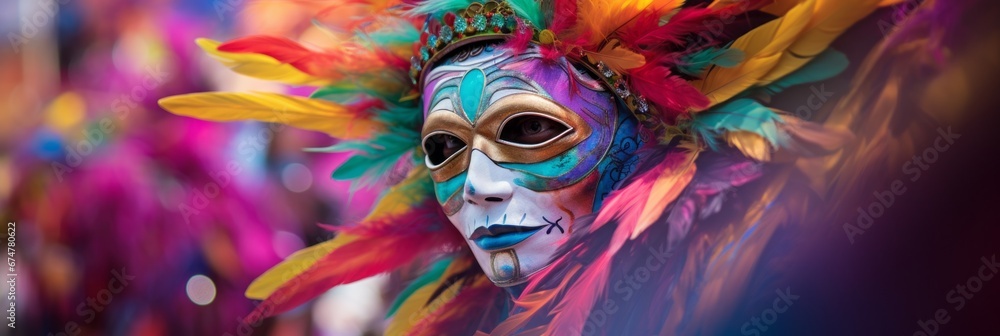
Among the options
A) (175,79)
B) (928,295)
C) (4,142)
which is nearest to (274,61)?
(175,79)

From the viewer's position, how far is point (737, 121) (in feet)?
6.34

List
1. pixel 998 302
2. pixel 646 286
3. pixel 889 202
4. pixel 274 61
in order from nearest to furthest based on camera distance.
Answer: pixel 998 302 < pixel 889 202 < pixel 646 286 < pixel 274 61

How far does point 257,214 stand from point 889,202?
7.36 feet

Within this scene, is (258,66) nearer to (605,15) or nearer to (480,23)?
(480,23)

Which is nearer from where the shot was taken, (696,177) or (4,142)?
(696,177)

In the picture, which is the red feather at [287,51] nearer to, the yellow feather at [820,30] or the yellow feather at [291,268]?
the yellow feather at [291,268]

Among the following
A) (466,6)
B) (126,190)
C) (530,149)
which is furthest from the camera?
(126,190)

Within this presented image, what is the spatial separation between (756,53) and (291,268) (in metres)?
1.40

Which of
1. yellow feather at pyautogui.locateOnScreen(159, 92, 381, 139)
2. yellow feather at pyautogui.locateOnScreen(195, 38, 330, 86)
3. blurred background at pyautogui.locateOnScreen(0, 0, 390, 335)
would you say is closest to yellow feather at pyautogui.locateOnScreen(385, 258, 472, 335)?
yellow feather at pyautogui.locateOnScreen(159, 92, 381, 139)

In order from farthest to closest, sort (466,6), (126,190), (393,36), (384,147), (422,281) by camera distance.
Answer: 1. (126,190)
2. (422,281)
3. (384,147)
4. (393,36)
5. (466,6)

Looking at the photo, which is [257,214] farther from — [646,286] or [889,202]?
[889,202]

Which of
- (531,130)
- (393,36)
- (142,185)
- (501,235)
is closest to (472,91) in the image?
(531,130)

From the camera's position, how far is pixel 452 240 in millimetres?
2480

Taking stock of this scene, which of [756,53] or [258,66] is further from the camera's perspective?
[258,66]
